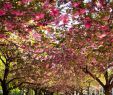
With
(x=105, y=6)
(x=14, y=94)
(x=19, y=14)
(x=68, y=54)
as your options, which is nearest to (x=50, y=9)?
(x=19, y=14)

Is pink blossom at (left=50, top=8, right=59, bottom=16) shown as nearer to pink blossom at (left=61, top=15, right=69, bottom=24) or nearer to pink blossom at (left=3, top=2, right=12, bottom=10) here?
pink blossom at (left=61, top=15, right=69, bottom=24)

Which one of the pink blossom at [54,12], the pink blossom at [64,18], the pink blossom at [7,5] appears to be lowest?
the pink blossom at [64,18]

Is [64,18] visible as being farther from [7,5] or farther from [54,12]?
[7,5]

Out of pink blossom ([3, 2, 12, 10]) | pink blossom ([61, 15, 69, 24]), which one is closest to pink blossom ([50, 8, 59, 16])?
pink blossom ([61, 15, 69, 24])

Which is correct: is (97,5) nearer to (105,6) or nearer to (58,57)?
(105,6)

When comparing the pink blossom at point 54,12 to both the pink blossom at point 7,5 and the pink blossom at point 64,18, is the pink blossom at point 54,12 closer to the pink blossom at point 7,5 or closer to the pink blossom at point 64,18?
the pink blossom at point 64,18

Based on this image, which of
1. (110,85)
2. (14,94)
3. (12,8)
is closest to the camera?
(12,8)

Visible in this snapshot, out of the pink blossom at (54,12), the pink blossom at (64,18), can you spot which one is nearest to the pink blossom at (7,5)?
the pink blossom at (54,12)

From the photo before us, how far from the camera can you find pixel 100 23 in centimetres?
961

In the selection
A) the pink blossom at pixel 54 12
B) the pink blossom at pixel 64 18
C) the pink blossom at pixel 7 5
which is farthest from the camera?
the pink blossom at pixel 64 18

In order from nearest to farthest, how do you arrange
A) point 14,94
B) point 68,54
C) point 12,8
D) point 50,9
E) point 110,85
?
point 12,8
point 50,9
point 68,54
point 110,85
point 14,94

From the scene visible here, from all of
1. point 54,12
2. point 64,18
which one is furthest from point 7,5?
point 64,18

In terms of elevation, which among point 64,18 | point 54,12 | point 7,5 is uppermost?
point 7,5

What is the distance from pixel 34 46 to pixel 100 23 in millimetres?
8273
